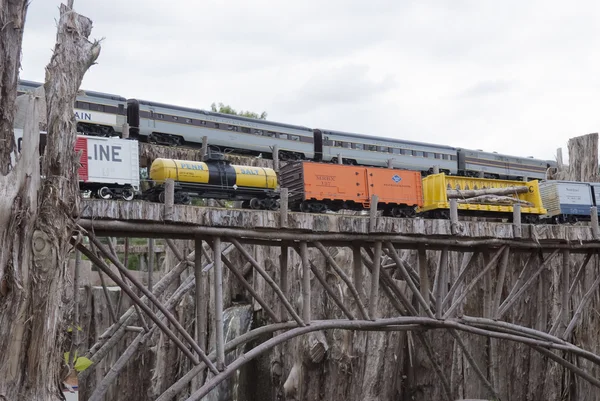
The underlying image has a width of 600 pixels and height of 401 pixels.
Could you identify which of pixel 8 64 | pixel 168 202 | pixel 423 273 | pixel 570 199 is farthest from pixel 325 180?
pixel 8 64

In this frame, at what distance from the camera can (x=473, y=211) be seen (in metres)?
21.2

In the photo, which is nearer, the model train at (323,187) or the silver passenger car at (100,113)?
the model train at (323,187)

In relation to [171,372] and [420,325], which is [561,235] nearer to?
[420,325]

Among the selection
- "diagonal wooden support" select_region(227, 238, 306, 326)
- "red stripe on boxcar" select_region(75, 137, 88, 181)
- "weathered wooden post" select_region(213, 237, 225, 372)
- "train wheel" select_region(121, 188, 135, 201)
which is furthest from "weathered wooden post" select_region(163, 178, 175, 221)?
"train wheel" select_region(121, 188, 135, 201)

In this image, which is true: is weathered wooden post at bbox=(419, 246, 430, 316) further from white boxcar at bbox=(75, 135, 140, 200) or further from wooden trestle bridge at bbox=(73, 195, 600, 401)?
white boxcar at bbox=(75, 135, 140, 200)

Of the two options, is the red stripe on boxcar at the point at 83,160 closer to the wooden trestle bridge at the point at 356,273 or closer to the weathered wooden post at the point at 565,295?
the wooden trestle bridge at the point at 356,273

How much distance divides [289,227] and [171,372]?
12507 millimetres

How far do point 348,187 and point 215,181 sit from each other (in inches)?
152

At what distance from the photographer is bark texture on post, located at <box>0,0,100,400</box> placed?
8477mm

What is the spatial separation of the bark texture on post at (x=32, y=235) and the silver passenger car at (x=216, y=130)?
15440 mm

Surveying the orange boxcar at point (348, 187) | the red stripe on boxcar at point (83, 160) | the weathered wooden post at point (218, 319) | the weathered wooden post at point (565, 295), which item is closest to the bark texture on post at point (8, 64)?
the weathered wooden post at point (218, 319)

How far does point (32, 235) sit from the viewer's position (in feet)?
29.2

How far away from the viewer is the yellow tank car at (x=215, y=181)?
53.0 ft

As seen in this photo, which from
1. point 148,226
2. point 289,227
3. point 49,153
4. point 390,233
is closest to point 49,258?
point 49,153
